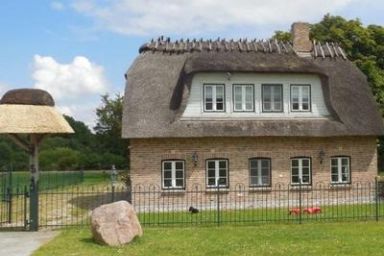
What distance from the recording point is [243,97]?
2497 cm

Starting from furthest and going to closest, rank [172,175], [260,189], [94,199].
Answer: [94,199]
[260,189]
[172,175]

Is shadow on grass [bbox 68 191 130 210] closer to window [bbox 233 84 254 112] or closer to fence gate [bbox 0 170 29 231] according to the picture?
fence gate [bbox 0 170 29 231]

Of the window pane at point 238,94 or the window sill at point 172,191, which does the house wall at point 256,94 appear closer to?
the window pane at point 238,94

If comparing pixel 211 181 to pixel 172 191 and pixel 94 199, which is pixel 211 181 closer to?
pixel 172 191

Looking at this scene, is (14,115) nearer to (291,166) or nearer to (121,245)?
(121,245)

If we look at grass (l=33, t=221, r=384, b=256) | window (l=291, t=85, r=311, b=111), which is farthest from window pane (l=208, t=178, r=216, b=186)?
grass (l=33, t=221, r=384, b=256)

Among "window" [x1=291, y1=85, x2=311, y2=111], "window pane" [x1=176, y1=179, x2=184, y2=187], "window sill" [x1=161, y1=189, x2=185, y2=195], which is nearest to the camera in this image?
"window sill" [x1=161, y1=189, x2=185, y2=195]

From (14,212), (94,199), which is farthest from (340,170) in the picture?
(14,212)

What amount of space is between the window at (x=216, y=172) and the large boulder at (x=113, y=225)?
10152 mm

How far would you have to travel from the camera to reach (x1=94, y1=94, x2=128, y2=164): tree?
46625 millimetres

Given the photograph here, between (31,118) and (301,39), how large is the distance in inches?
566

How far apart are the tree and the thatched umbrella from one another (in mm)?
23720

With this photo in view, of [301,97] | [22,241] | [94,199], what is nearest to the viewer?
[22,241]

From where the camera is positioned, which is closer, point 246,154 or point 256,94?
point 246,154
